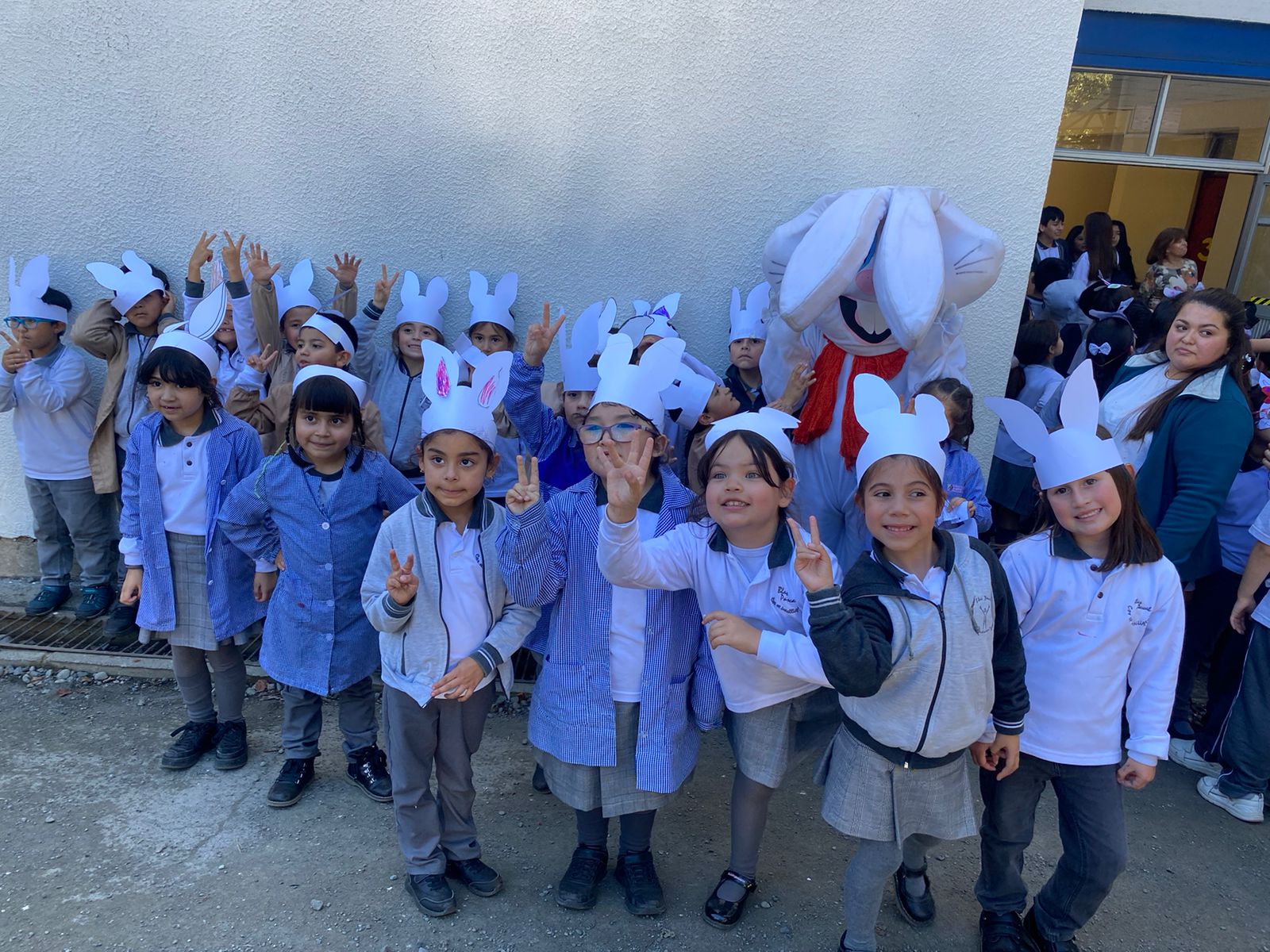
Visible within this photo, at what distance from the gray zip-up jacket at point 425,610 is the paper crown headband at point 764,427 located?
0.71m

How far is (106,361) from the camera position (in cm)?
410

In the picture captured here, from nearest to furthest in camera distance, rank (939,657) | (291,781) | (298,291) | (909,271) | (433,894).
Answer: (939,657) < (433,894) < (909,271) < (291,781) < (298,291)

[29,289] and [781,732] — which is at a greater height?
[29,289]

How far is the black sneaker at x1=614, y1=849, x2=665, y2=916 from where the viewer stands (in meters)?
2.51

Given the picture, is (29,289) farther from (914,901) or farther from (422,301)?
(914,901)

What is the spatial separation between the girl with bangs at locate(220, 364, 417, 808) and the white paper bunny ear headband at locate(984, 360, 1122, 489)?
1950 millimetres

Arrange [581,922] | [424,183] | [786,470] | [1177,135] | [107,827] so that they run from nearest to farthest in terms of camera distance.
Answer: [786,470]
[581,922]
[107,827]
[424,183]
[1177,135]

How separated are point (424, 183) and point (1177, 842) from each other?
401 cm

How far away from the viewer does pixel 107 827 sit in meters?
2.83

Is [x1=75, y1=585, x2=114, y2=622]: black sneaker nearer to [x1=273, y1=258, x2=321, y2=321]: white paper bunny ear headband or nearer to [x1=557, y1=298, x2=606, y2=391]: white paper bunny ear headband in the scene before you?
[x1=273, y1=258, x2=321, y2=321]: white paper bunny ear headband

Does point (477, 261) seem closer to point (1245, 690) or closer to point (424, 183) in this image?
point (424, 183)

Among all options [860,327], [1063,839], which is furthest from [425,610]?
[1063,839]

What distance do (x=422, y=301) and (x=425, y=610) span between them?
1823 mm

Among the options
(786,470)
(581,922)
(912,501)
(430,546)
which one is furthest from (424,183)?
(581,922)
